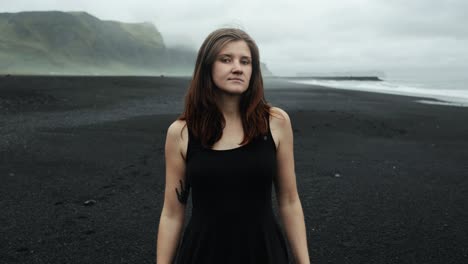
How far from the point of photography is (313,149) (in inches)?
364

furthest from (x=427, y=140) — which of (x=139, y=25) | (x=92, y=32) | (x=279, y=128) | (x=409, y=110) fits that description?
(x=139, y=25)

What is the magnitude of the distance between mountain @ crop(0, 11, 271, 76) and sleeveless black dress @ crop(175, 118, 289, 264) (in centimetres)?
12606

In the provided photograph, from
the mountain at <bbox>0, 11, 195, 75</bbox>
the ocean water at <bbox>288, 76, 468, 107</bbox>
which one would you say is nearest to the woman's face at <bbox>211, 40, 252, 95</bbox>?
the ocean water at <bbox>288, 76, 468, 107</bbox>

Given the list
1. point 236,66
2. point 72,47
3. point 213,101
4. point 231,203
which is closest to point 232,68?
point 236,66

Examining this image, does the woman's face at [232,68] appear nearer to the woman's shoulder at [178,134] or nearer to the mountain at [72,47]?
the woman's shoulder at [178,134]

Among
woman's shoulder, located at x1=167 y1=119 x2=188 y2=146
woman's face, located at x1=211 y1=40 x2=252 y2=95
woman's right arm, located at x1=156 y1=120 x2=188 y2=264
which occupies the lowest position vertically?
woman's right arm, located at x1=156 y1=120 x2=188 y2=264

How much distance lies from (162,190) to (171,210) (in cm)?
421

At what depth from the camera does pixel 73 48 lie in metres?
142

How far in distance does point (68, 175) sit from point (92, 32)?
159 meters

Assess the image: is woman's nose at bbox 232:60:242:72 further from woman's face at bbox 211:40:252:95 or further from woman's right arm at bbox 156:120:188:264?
woman's right arm at bbox 156:120:188:264

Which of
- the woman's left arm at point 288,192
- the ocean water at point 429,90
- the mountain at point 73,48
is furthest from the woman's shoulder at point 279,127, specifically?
the mountain at point 73,48

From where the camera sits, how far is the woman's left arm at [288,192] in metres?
2.00

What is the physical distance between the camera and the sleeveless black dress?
6.07 feet

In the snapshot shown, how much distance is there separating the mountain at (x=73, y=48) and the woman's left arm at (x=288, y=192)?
126150 millimetres
